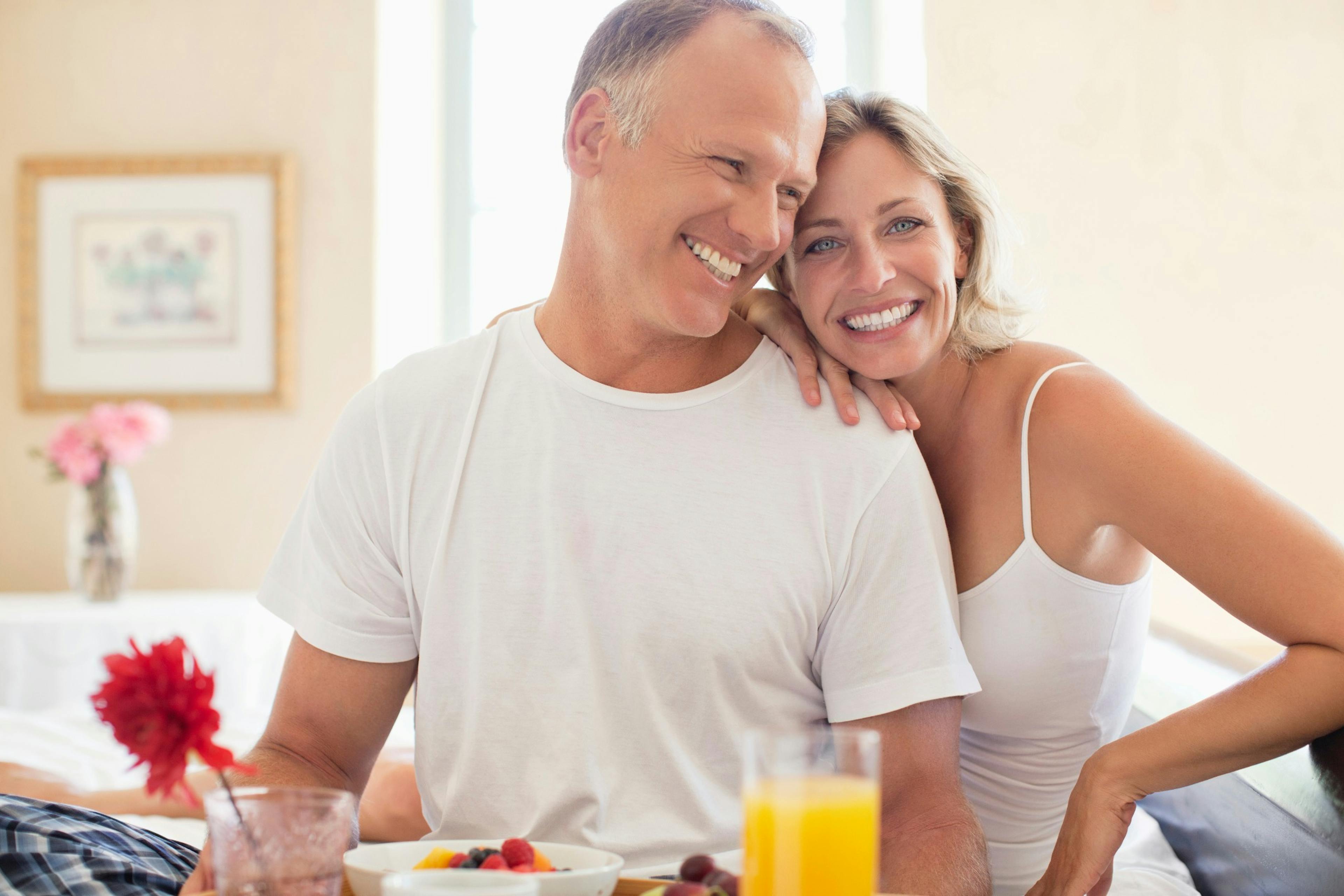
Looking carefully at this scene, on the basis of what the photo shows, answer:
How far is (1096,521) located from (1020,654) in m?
0.17

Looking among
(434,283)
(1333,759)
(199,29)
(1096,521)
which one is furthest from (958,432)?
(199,29)

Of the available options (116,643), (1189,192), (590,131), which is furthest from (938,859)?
(1189,192)

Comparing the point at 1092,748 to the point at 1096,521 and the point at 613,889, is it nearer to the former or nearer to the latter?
the point at 1096,521

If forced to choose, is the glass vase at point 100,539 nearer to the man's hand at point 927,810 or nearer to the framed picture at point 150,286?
the framed picture at point 150,286

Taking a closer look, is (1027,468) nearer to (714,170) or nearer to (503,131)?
(714,170)

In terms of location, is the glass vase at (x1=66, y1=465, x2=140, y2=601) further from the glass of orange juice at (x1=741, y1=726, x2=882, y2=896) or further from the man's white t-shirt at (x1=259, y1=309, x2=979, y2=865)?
the glass of orange juice at (x1=741, y1=726, x2=882, y2=896)

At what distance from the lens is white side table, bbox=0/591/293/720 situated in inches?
118

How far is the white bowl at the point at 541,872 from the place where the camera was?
0.75m

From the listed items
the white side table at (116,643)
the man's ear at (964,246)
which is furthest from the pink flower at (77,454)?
the man's ear at (964,246)

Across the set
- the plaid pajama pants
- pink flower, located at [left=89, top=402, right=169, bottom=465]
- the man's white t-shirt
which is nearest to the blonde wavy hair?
the man's white t-shirt

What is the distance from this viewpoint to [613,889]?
2.61 feet

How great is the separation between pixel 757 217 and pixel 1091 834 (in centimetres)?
71

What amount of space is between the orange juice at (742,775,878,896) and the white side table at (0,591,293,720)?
247 centimetres

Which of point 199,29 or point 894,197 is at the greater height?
point 199,29
